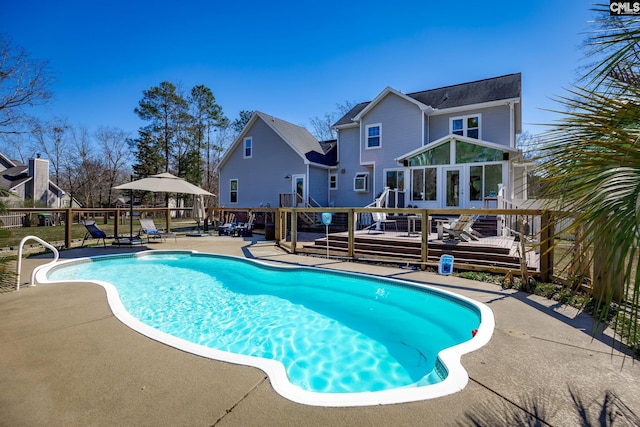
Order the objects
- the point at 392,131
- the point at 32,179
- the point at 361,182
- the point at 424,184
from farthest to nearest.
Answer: the point at 32,179 → the point at 361,182 → the point at 392,131 → the point at 424,184

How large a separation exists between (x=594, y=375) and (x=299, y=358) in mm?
3101

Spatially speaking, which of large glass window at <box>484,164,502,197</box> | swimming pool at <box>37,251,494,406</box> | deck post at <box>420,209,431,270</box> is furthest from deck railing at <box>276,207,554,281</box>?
large glass window at <box>484,164,502,197</box>

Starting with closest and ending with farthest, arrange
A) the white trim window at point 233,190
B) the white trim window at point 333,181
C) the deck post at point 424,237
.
Answer: the deck post at point 424,237, the white trim window at point 333,181, the white trim window at point 233,190

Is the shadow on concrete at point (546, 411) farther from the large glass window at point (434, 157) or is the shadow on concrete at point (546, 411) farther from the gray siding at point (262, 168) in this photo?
the gray siding at point (262, 168)

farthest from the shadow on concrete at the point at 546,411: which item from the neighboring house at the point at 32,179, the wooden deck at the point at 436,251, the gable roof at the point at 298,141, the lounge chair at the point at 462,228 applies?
the neighboring house at the point at 32,179

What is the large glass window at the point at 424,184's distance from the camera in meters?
13.6

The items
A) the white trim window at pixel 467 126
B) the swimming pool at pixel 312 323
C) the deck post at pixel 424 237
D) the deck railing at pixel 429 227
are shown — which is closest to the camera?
the swimming pool at pixel 312 323

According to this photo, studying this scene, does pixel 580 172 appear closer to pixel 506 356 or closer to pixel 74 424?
pixel 506 356

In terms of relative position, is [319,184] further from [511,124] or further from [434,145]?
[511,124]

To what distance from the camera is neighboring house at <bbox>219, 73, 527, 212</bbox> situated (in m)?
12.8

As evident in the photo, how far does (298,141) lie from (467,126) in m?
9.70

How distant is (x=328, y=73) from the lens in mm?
19672

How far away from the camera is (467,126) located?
14875 millimetres

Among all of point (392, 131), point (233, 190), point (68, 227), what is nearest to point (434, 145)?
point (392, 131)
